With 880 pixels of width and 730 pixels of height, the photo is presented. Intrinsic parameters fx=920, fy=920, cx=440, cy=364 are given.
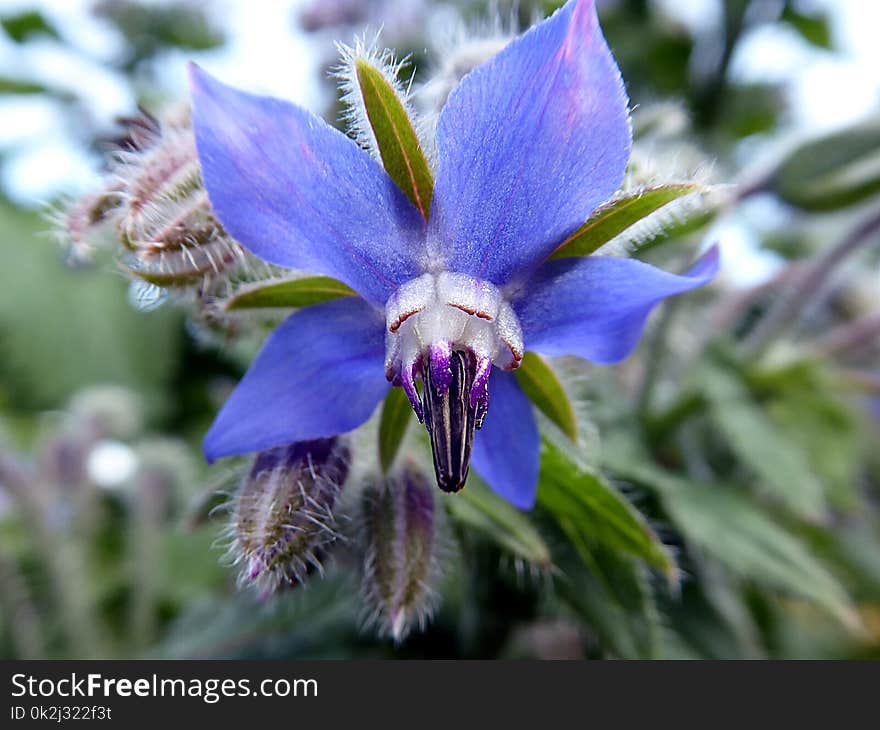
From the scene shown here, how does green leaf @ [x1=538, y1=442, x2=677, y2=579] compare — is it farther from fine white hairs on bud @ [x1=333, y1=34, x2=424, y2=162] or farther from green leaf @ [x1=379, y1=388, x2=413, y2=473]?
fine white hairs on bud @ [x1=333, y1=34, x2=424, y2=162]

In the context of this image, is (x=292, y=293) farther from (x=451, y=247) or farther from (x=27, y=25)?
(x=27, y=25)

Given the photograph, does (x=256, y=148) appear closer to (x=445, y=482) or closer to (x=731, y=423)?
(x=445, y=482)

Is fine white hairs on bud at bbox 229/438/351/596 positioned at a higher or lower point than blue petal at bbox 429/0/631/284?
lower

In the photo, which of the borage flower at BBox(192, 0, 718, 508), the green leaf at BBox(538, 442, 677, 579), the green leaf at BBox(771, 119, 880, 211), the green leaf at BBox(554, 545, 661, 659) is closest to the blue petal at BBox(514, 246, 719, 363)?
the borage flower at BBox(192, 0, 718, 508)

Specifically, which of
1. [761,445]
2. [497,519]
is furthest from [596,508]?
[761,445]

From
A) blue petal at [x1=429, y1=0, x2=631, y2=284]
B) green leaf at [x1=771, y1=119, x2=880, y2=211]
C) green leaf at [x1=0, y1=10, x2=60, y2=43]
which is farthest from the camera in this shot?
green leaf at [x1=0, y1=10, x2=60, y2=43]

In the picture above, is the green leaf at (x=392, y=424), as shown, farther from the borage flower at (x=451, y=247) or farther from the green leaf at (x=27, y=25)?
the green leaf at (x=27, y=25)
